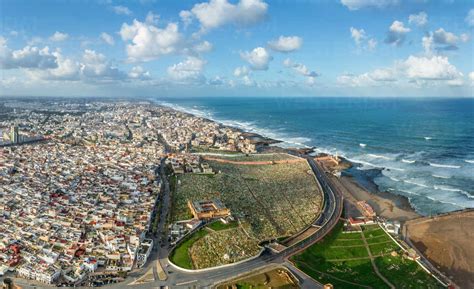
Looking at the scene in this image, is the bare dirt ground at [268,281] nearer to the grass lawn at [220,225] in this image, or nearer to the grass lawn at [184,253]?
the grass lawn at [184,253]

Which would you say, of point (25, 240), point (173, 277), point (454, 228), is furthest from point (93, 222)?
point (454, 228)

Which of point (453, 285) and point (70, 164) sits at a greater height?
point (70, 164)

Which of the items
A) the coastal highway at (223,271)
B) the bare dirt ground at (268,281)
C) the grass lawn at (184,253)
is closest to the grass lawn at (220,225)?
the grass lawn at (184,253)

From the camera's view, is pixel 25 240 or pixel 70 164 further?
pixel 70 164

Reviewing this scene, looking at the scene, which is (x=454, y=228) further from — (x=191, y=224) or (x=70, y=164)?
(x=70, y=164)

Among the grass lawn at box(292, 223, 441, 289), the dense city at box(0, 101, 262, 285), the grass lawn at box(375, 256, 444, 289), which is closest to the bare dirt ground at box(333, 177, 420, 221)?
the grass lawn at box(292, 223, 441, 289)
